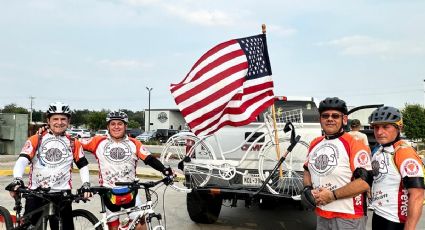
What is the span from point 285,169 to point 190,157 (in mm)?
1420

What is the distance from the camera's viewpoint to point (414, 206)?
9.46ft

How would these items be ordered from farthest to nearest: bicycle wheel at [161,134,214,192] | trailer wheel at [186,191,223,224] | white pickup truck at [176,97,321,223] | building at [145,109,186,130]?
building at [145,109,186,130] < trailer wheel at [186,191,223,224] < bicycle wheel at [161,134,214,192] < white pickup truck at [176,97,321,223]

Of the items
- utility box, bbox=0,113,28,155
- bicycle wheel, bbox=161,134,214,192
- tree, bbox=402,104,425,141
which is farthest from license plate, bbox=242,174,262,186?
tree, bbox=402,104,425,141

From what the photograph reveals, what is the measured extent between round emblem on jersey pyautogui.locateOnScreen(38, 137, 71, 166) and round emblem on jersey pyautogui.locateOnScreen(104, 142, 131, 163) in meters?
0.45

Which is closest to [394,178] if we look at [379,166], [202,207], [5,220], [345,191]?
[379,166]

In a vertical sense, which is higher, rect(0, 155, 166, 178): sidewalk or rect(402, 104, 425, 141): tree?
rect(402, 104, 425, 141): tree

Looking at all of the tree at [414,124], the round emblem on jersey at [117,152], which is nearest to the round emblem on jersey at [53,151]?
the round emblem on jersey at [117,152]

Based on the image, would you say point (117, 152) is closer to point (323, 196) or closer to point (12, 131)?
point (323, 196)

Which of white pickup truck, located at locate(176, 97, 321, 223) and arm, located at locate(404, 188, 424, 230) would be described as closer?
arm, located at locate(404, 188, 424, 230)

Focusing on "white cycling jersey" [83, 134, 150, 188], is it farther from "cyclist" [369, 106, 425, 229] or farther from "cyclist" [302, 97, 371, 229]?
"cyclist" [369, 106, 425, 229]

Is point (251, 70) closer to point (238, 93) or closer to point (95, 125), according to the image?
point (238, 93)

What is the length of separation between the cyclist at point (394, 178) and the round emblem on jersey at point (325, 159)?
0.35 meters

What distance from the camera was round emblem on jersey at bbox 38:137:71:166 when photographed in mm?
4301

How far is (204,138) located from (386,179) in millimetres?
3259
